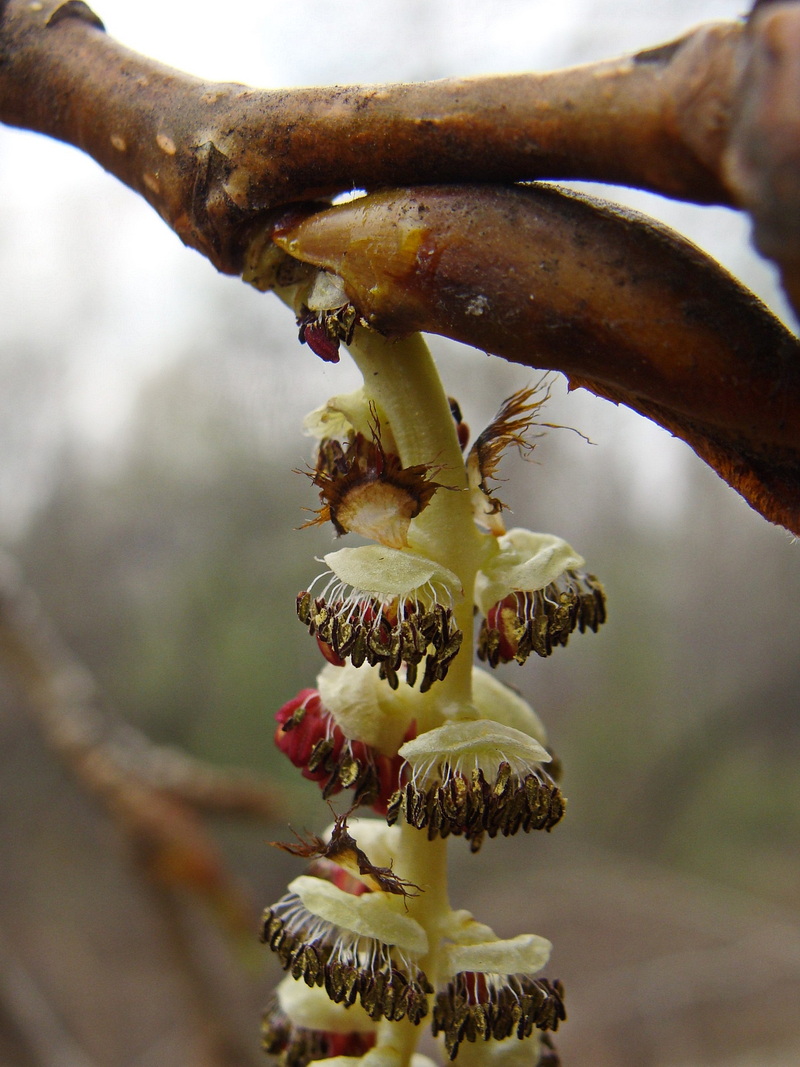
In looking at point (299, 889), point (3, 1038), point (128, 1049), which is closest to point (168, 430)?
point (3, 1038)

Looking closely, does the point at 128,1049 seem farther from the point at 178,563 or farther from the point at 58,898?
the point at 178,563

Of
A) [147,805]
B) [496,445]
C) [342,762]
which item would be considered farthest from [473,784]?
[147,805]

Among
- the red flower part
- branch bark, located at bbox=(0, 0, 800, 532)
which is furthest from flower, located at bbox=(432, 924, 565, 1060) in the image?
branch bark, located at bbox=(0, 0, 800, 532)

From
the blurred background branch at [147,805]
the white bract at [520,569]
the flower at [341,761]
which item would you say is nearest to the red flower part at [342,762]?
the flower at [341,761]

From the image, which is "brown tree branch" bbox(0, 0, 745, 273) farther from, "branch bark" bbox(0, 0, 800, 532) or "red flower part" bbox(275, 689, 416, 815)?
"red flower part" bbox(275, 689, 416, 815)

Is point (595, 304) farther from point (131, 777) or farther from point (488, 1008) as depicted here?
point (131, 777)

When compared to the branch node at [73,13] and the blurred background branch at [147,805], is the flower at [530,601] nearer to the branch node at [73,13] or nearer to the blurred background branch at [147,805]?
the branch node at [73,13]
